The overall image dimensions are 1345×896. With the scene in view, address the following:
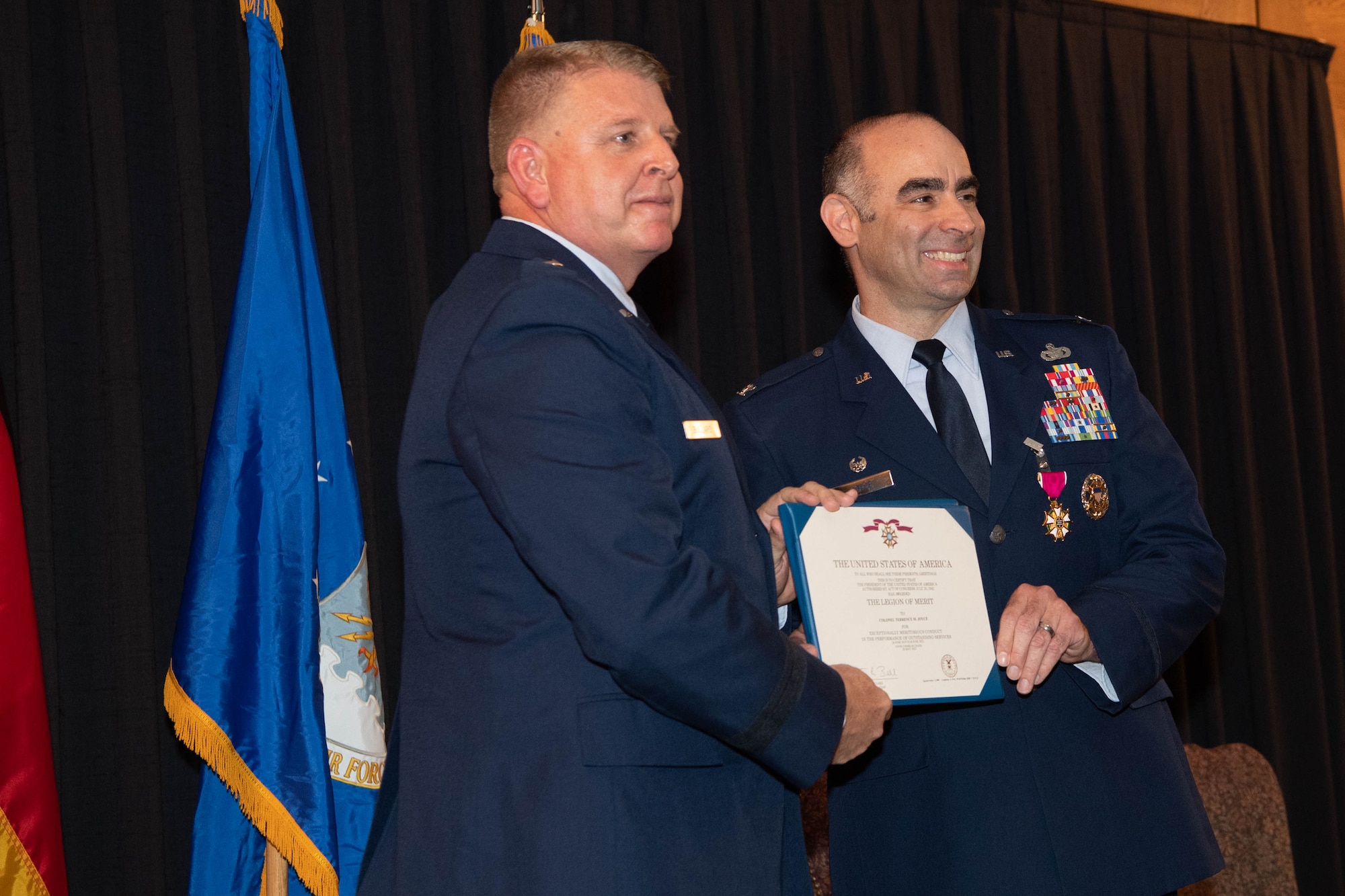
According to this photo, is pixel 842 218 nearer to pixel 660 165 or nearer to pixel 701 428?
pixel 660 165

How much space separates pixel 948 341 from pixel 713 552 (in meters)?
0.90

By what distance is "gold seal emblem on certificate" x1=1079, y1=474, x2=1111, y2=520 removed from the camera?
7.34 ft

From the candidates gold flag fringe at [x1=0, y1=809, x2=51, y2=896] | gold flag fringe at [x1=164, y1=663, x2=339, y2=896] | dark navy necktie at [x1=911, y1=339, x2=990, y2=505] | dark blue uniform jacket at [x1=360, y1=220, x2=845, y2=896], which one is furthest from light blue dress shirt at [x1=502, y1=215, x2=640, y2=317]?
gold flag fringe at [x1=0, y1=809, x2=51, y2=896]

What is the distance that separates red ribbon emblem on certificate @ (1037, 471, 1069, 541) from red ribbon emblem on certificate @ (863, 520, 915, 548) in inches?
13.7

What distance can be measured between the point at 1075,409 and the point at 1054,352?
138 millimetres

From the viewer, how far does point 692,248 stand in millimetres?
3799

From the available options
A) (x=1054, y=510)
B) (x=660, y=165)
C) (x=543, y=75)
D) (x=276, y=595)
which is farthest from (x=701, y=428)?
(x=276, y=595)

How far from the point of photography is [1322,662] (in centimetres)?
476

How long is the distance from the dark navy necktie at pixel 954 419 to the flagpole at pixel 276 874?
5.08 feet

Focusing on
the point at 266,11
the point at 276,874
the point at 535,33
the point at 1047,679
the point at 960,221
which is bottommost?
the point at 276,874

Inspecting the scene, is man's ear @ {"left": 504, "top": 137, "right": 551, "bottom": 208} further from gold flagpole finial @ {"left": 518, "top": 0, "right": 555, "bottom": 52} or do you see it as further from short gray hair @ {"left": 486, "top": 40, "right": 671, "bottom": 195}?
gold flagpole finial @ {"left": 518, "top": 0, "right": 555, "bottom": 52}

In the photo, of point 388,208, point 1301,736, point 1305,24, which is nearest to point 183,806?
point 388,208

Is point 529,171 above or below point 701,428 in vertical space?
above

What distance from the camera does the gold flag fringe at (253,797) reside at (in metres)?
2.43
